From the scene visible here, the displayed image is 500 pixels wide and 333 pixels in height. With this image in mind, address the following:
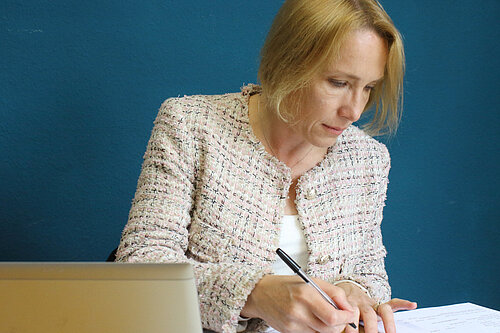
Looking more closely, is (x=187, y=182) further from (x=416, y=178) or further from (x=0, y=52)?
(x=416, y=178)

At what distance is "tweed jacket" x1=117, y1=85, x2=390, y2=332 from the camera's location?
42.6 inches

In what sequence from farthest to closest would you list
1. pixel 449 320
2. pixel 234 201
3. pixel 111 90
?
pixel 111 90, pixel 234 201, pixel 449 320

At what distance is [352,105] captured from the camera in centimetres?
112

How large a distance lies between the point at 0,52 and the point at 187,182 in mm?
621

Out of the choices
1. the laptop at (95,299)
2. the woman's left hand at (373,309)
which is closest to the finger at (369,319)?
the woman's left hand at (373,309)

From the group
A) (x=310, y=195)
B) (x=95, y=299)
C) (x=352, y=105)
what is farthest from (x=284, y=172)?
(x=95, y=299)

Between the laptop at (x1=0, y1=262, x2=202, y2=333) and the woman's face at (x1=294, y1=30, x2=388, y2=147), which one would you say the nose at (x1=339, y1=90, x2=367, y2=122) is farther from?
the laptop at (x1=0, y1=262, x2=202, y2=333)

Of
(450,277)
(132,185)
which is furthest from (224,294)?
(450,277)

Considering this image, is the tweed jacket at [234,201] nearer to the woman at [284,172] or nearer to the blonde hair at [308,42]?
the woman at [284,172]

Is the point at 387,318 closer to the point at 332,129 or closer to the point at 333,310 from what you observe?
the point at 333,310

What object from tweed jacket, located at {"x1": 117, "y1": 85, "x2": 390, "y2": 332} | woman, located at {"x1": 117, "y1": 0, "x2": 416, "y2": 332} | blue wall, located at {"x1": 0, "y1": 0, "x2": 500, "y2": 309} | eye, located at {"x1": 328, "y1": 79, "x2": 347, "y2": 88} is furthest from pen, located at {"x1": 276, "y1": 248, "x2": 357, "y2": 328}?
blue wall, located at {"x1": 0, "y1": 0, "x2": 500, "y2": 309}

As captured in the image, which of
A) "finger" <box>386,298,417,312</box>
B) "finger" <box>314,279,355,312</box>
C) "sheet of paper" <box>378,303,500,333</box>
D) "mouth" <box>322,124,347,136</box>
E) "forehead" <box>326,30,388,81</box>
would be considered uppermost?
"forehead" <box>326,30,388,81</box>

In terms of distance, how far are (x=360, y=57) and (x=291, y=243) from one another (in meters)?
0.44

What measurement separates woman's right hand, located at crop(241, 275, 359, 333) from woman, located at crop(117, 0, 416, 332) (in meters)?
0.06
